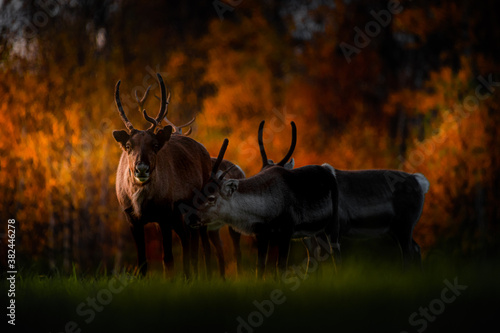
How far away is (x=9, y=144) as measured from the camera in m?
13.6

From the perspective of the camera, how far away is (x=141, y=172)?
249 inches

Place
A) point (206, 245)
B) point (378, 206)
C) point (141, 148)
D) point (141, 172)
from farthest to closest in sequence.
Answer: point (206, 245) → point (378, 206) → point (141, 148) → point (141, 172)

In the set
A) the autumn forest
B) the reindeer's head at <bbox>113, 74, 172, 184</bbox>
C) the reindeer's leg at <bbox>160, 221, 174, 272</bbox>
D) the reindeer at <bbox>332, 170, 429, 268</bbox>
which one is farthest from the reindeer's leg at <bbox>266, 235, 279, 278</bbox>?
the autumn forest

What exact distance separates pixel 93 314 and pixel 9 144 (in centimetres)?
920

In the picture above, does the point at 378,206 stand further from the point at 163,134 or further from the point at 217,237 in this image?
the point at 163,134

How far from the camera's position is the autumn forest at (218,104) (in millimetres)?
14000

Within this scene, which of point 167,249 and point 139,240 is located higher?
point 139,240

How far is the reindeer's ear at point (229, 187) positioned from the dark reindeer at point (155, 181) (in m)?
0.79

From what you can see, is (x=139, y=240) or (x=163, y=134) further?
(x=139, y=240)

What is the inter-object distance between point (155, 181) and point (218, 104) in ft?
37.7

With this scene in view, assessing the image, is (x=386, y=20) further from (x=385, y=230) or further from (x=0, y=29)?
(x=385, y=230)

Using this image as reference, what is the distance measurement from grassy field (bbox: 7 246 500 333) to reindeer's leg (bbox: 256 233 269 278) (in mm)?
144

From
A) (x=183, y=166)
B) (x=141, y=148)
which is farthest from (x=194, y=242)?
(x=141, y=148)

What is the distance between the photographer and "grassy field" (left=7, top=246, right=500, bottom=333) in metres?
5.46
